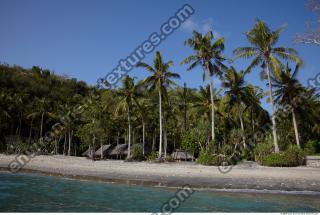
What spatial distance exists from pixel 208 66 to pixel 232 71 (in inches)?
241

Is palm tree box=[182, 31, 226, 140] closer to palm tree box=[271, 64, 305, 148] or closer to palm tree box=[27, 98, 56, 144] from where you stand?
palm tree box=[271, 64, 305, 148]

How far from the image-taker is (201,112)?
4494 centimetres

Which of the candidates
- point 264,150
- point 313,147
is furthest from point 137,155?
point 313,147

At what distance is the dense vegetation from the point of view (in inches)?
1152

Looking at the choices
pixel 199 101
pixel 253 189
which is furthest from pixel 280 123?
pixel 253 189

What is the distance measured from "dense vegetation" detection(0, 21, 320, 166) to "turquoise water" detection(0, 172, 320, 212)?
42.1 feet

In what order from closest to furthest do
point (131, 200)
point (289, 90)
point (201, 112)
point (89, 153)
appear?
point (131, 200) < point (289, 90) < point (201, 112) < point (89, 153)

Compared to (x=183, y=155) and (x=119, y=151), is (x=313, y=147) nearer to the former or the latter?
(x=183, y=155)

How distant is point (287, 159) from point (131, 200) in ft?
53.3

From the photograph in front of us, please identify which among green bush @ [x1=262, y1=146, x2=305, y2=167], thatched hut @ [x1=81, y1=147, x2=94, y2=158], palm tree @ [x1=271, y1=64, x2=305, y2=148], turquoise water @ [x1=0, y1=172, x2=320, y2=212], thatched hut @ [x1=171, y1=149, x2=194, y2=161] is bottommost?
turquoise water @ [x1=0, y1=172, x2=320, y2=212]

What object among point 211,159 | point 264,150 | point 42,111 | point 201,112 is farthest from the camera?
point 42,111

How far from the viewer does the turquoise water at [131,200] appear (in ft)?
36.0

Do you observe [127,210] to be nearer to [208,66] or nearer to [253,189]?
[253,189]

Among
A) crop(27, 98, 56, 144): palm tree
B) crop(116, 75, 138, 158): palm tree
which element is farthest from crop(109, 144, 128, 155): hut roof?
crop(27, 98, 56, 144): palm tree
